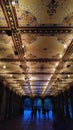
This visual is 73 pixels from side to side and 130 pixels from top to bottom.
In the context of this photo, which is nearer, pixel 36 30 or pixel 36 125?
pixel 36 30

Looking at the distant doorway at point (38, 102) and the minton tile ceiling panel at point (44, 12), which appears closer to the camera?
the minton tile ceiling panel at point (44, 12)

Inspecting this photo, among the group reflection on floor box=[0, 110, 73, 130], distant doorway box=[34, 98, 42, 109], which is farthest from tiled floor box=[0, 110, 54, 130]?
distant doorway box=[34, 98, 42, 109]

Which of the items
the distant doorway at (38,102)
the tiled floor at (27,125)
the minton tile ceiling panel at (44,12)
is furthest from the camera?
the distant doorway at (38,102)

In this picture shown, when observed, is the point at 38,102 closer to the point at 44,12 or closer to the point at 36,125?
the point at 36,125

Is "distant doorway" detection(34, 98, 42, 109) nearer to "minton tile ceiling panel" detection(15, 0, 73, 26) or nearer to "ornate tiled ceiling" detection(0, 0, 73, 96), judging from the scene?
"ornate tiled ceiling" detection(0, 0, 73, 96)

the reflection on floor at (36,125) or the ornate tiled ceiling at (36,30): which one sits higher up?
the ornate tiled ceiling at (36,30)

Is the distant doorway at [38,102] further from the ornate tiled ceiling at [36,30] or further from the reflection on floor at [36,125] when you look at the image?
the ornate tiled ceiling at [36,30]

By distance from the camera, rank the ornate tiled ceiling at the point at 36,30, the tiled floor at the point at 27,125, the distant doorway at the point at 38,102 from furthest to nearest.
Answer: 1. the distant doorway at the point at 38,102
2. the tiled floor at the point at 27,125
3. the ornate tiled ceiling at the point at 36,30

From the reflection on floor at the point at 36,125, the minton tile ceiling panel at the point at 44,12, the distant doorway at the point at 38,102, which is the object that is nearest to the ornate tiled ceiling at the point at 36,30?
the minton tile ceiling panel at the point at 44,12

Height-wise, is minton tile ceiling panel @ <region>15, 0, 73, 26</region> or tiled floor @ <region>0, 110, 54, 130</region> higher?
minton tile ceiling panel @ <region>15, 0, 73, 26</region>

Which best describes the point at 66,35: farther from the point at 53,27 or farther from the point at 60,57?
the point at 60,57

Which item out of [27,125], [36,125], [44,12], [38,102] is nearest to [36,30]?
[44,12]

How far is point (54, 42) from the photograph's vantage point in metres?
7.03

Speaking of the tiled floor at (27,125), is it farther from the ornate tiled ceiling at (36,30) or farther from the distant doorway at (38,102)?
the distant doorway at (38,102)
